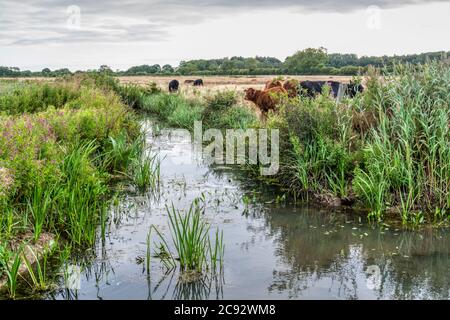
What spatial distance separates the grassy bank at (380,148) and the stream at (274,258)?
20.0 inches

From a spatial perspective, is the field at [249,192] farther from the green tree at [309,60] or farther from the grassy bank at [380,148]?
the green tree at [309,60]

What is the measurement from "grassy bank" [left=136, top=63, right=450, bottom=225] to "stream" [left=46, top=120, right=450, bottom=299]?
51 cm

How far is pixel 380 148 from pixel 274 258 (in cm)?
281

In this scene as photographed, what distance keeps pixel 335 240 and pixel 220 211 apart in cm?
205

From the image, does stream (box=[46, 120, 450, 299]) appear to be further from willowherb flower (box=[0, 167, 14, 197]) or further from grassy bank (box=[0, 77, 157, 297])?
willowherb flower (box=[0, 167, 14, 197])

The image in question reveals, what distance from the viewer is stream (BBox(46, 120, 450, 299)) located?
5.28 m

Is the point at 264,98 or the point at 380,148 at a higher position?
the point at 264,98

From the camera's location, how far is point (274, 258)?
6262 mm

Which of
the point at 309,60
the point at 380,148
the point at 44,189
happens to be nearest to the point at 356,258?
the point at 380,148

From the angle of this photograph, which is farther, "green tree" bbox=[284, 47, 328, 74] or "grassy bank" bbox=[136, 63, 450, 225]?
"green tree" bbox=[284, 47, 328, 74]

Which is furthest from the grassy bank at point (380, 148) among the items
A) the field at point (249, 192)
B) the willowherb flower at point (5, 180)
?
the willowherb flower at point (5, 180)

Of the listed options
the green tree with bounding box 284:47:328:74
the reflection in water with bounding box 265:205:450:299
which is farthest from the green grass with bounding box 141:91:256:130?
the green tree with bounding box 284:47:328:74

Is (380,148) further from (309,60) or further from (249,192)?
(309,60)
